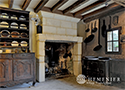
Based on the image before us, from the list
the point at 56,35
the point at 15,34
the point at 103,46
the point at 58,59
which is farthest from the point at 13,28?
the point at 103,46

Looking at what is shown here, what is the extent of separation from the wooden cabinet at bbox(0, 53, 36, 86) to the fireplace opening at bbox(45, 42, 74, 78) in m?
1.12

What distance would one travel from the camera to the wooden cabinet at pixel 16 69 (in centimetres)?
265

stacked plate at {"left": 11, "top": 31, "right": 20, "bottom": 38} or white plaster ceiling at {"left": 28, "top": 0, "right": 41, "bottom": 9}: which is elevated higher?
white plaster ceiling at {"left": 28, "top": 0, "right": 41, "bottom": 9}

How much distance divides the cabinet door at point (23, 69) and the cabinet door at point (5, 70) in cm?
12

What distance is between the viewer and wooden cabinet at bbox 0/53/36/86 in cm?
265

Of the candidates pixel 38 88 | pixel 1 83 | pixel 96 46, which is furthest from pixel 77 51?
pixel 1 83

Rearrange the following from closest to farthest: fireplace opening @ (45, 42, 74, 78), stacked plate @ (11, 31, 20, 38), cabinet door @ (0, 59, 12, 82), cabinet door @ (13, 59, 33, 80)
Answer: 1. cabinet door @ (0, 59, 12, 82)
2. cabinet door @ (13, 59, 33, 80)
3. stacked plate @ (11, 31, 20, 38)
4. fireplace opening @ (45, 42, 74, 78)

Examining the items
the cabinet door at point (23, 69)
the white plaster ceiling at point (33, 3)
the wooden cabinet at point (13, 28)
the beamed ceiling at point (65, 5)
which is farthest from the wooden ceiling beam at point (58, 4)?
the cabinet door at point (23, 69)

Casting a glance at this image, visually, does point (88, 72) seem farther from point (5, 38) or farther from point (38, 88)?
point (5, 38)

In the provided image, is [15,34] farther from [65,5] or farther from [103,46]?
[103,46]

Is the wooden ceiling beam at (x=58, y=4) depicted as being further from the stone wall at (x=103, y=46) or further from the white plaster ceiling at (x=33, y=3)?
the stone wall at (x=103, y=46)

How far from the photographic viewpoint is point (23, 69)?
288 cm

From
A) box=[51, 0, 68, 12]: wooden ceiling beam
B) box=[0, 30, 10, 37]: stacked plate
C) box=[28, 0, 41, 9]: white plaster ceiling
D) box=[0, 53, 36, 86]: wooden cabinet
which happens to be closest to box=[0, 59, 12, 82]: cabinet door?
box=[0, 53, 36, 86]: wooden cabinet

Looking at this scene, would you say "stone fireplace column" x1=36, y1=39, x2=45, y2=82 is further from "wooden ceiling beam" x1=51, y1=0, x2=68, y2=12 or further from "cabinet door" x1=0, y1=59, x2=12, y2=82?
"wooden ceiling beam" x1=51, y1=0, x2=68, y2=12
